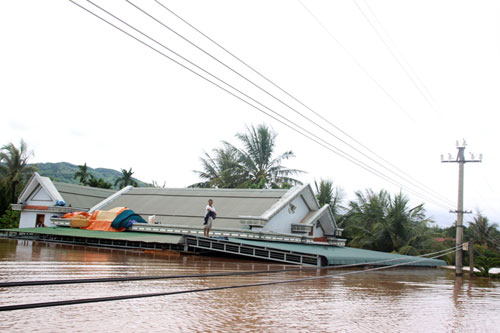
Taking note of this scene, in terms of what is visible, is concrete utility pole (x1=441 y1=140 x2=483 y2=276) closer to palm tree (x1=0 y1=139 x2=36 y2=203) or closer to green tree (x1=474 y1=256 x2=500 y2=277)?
green tree (x1=474 y1=256 x2=500 y2=277)

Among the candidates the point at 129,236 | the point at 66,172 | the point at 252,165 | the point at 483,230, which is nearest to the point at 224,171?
the point at 252,165

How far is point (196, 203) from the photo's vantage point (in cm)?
2208

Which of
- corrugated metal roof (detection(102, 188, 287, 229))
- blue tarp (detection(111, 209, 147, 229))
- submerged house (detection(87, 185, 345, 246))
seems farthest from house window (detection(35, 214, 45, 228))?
blue tarp (detection(111, 209, 147, 229))

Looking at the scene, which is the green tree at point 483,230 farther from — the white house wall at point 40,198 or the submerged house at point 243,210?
the white house wall at point 40,198

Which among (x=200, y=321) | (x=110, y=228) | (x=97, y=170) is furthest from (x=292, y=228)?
(x=97, y=170)

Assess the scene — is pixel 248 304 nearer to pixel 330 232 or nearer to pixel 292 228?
pixel 292 228

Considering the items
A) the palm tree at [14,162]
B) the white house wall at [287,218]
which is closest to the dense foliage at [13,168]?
the palm tree at [14,162]

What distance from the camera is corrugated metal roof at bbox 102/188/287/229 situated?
1983 cm

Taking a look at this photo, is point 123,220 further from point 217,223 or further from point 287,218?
point 287,218

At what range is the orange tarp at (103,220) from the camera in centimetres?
1970

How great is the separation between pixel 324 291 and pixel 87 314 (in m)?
5.52

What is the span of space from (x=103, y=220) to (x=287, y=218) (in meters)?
8.26

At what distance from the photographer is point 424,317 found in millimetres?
7492

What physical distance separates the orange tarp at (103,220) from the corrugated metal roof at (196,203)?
2.09m
